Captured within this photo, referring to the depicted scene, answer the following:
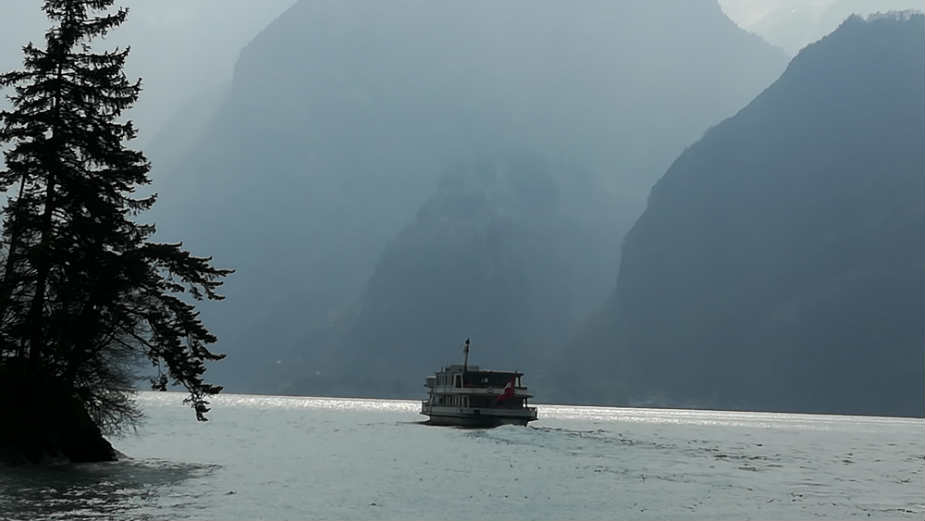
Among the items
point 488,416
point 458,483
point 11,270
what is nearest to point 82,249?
point 11,270

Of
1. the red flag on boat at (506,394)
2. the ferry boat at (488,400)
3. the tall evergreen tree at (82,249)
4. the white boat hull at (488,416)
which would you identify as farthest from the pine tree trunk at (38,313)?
the red flag on boat at (506,394)

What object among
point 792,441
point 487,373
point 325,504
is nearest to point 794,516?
Answer: point 325,504

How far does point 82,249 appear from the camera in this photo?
4116 cm

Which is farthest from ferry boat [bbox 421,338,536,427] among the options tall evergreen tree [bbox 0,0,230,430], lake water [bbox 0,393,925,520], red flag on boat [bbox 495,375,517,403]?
tall evergreen tree [bbox 0,0,230,430]

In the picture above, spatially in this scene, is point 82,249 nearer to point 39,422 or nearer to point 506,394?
point 39,422

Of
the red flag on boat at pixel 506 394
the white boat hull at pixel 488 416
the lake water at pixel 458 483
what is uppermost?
the red flag on boat at pixel 506 394

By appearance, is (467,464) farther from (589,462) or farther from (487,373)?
(487,373)

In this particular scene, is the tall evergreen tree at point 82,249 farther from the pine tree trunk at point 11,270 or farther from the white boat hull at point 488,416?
the white boat hull at point 488,416

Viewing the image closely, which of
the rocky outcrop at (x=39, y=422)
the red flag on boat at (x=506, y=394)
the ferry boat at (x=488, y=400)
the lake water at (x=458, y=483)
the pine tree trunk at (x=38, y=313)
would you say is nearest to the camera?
the lake water at (x=458, y=483)

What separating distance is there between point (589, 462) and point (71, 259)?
33.3 m

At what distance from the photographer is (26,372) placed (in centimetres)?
3894

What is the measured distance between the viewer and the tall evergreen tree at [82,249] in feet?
132

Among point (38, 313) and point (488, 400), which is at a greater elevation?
point (488, 400)

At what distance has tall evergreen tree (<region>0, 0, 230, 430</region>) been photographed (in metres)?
40.1
